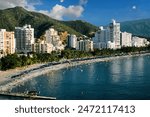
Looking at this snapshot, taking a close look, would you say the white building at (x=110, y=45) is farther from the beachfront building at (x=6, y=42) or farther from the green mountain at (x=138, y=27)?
the green mountain at (x=138, y=27)

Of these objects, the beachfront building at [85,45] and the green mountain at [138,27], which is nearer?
the beachfront building at [85,45]

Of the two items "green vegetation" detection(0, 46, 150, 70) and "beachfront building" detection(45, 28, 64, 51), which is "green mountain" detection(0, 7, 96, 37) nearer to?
"beachfront building" detection(45, 28, 64, 51)

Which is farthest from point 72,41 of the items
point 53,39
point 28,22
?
point 28,22

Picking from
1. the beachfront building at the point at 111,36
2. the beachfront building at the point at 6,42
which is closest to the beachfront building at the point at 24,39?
the beachfront building at the point at 6,42

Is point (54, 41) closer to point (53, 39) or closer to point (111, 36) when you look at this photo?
point (53, 39)

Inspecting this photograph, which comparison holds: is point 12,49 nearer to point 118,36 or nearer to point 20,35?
point 20,35

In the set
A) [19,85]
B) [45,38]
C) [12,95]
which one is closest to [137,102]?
[12,95]
